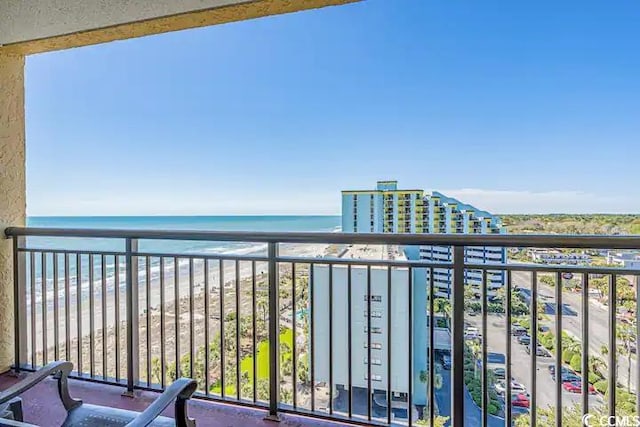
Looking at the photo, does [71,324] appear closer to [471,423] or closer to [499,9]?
[471,423]

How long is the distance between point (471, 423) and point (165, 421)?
132 centimetres

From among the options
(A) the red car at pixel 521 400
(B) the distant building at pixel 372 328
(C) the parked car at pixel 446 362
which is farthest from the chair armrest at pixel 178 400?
(A) the red car at pixel 521 400

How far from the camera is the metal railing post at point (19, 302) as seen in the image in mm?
2404

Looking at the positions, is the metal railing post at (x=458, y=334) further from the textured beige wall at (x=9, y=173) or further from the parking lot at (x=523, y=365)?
the textured beige wall at (x=9, y=173)

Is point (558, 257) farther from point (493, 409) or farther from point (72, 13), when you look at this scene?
point (72, 13)

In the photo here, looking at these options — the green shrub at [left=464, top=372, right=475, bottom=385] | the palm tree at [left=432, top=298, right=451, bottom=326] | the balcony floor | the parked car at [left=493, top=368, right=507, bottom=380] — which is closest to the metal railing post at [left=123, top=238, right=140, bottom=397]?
the balcony floor

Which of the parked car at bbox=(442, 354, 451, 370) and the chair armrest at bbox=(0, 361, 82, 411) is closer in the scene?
the chair armrest at bbox=(0, 361, 82, 411)

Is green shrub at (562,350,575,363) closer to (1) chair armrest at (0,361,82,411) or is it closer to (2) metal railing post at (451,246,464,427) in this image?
(2) metal railing post at (451,246,464,427)

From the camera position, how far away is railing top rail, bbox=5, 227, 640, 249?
1.40m

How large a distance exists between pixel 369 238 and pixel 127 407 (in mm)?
1569

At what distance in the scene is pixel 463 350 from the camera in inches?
64.4

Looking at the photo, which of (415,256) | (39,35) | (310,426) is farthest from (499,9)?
(310,426)

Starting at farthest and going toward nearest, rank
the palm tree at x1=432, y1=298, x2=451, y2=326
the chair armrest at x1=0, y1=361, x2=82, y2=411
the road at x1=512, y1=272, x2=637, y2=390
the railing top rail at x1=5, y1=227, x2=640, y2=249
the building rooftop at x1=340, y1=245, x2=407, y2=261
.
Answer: the building rooftop at x1=340, y1=245, x2=407, y2=261 → the palm tree at x1=432, y1=298, x2=451, y2=326 → the road at x1=512, y1=272, x2=637, y2=390 → the railing top rail at x1=5, y1=227, x2=640, y2=249 → the chair armrest at x1=0, y1=361, x2=82, y2=411

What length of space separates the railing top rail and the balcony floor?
0.90 m
